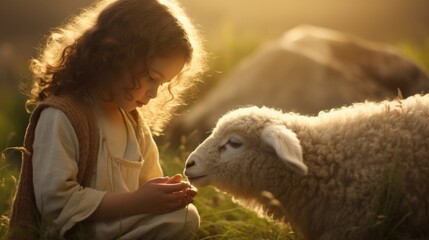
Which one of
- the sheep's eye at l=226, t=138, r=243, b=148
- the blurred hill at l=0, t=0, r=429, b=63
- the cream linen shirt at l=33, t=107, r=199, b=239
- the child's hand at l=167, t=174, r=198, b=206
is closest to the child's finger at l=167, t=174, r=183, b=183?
the child's hand at l=167, t=174, r=198, b=206

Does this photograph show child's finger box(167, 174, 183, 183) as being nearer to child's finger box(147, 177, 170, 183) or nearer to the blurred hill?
child's finger box(147, 177, 170, 183)

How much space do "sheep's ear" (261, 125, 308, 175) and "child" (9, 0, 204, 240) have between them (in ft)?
1.74

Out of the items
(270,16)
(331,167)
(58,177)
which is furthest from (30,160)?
(270,16)

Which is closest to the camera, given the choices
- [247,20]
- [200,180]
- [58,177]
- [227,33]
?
[58,177]

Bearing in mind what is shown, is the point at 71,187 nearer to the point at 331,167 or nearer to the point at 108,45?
the point at 108,45

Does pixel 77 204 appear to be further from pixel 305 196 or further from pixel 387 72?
pixel 387 72

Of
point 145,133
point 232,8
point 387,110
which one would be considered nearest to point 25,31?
point 232,8

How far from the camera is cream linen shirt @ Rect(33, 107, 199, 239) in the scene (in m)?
3.48

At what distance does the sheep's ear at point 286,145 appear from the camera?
134 inches

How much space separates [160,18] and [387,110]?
4.21 ft

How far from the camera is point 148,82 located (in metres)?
3.73

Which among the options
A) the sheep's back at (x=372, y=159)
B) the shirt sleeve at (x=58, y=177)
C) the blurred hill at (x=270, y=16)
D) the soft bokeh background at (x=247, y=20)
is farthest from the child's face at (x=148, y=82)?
the blurred hill at (x=270, y=16)

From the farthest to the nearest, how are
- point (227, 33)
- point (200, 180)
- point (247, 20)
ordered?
point (247, 20) → point (227, 33) → point (200, 180)

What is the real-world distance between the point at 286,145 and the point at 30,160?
131 cm
